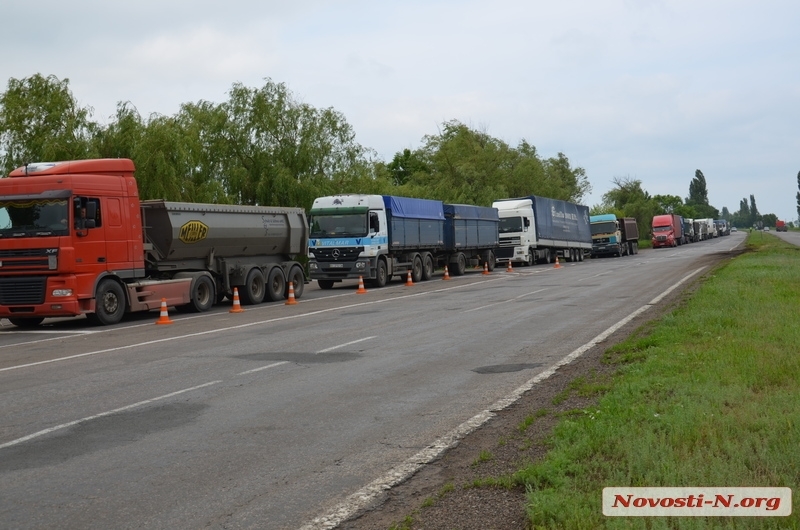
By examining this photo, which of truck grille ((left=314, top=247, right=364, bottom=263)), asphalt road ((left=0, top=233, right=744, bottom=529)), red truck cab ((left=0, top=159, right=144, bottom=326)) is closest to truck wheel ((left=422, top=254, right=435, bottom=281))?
truck grille ((left=314, top=247, right=364, bottom=263))

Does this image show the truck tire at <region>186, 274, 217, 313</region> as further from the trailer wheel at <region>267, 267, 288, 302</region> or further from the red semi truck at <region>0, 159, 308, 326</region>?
the trailer wheel at <region>267, 267, 288, 302</region>

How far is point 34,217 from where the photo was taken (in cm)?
2070

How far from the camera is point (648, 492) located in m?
5.42

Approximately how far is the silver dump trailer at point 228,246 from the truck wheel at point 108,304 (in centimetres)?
177

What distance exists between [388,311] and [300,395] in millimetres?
12294

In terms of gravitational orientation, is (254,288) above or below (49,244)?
below

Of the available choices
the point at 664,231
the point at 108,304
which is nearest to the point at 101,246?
the point at 108,304

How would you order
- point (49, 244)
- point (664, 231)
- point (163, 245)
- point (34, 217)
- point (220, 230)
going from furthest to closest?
point (664, 231), point (220, 230), point (163, 245), point (34, 217), point (49, 244)

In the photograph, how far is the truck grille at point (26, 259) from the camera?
20547 mm

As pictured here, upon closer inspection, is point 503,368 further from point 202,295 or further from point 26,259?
point 202,295

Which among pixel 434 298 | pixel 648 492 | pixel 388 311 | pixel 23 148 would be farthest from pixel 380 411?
pixel 23 148

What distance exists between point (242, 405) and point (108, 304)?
1307cm

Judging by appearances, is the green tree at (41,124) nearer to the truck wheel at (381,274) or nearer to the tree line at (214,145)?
the tree line at (214,145)

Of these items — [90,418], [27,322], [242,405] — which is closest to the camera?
[90,418]
